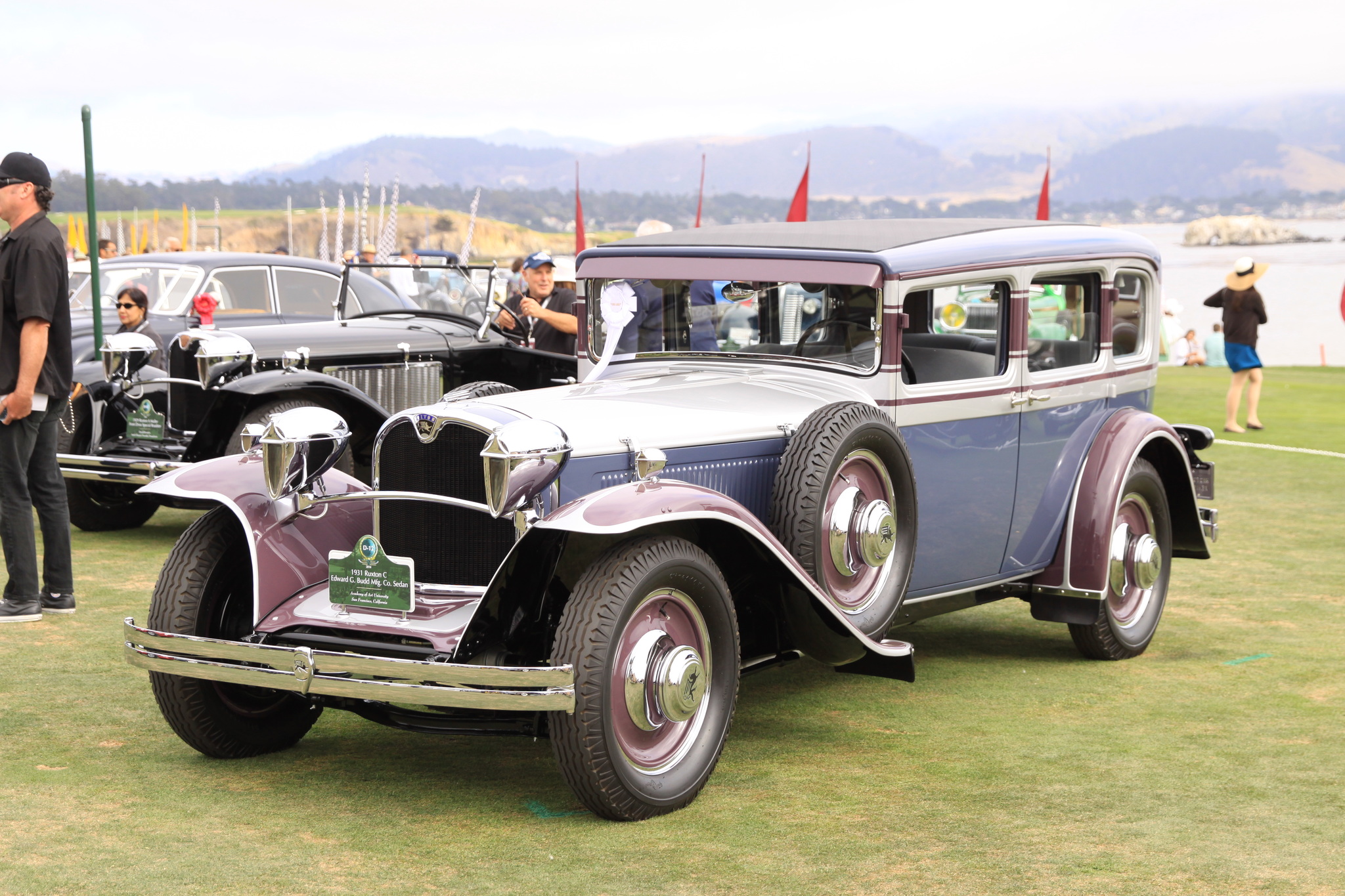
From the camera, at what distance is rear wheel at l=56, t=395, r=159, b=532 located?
27.4 feet

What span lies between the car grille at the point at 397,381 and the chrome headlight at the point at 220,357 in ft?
2.29

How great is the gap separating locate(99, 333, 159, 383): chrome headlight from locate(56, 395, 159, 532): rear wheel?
28 cm

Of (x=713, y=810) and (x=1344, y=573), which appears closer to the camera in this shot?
(x=713, y=810)

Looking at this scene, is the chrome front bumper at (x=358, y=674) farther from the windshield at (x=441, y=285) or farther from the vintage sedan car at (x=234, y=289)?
the vintage sedan car at (x=234, y=289)

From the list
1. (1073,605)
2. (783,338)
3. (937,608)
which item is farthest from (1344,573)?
(783,338)

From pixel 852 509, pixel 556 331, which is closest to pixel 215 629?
pixel 852 509

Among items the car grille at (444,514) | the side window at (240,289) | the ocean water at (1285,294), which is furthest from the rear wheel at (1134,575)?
the side window at (240,289)

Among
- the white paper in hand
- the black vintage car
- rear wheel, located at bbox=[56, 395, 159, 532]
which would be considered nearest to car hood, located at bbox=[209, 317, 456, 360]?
the black vintage car

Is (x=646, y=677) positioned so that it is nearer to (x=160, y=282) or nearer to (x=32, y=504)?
(x=32, y=504)

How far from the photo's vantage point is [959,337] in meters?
5.56

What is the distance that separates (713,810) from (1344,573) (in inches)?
203

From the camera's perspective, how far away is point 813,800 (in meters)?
3.96

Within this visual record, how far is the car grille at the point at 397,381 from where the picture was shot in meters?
8.84

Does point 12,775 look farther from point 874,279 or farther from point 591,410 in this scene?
point 874,279
